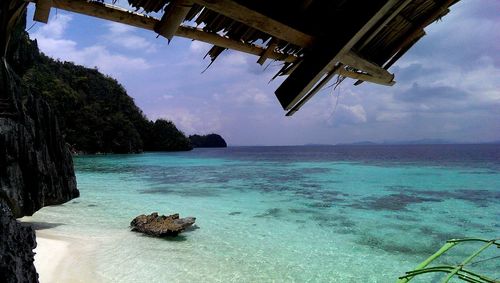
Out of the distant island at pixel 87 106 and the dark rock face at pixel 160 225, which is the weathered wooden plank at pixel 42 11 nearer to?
the dark rock face at pixel 160 225

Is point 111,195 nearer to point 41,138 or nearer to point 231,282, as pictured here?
point 41,138

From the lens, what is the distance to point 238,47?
170 centimetres

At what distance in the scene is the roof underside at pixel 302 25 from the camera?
1.26 metres

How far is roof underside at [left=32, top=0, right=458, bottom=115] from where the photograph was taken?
1.26m

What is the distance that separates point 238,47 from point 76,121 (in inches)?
2143

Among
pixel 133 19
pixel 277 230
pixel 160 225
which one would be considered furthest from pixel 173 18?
pixel 277 230

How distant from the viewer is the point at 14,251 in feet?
7.80

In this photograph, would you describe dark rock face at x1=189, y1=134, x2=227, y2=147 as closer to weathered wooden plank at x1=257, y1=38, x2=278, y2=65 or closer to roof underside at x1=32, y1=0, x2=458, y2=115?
weathered wooden plank at x1=257, y1=38, x2=278, y2=65

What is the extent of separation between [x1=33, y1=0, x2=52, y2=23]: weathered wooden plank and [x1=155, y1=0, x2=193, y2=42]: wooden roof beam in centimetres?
41

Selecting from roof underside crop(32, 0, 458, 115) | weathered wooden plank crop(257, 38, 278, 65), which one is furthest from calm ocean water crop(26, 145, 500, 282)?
roof underside crop(32, 0, 458, 115)

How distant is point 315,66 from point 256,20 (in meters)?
0.32

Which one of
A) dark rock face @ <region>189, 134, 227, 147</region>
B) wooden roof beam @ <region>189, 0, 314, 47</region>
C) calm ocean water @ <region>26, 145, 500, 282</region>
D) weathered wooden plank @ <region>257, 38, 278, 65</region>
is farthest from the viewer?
dark rock face @ <region>189, 134, 227, 147</region>

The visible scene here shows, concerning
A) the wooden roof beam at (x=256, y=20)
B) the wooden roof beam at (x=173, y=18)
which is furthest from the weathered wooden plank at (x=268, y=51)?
the wooden roof beam at (x=173, y=18)

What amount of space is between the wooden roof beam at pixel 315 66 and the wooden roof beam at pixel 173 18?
1.83ft
